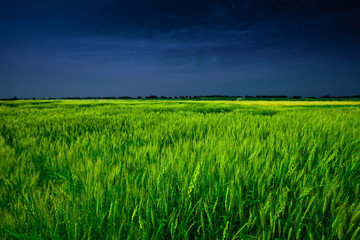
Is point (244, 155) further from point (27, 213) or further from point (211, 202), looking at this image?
point (27, 213)

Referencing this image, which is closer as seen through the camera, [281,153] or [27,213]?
[27,213]

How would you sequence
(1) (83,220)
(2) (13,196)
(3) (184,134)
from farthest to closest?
(3) (184,134) → (2) (13,196) → (1) (83,220)

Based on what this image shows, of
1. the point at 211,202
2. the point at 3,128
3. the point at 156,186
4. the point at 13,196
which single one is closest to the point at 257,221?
the point at 211,202

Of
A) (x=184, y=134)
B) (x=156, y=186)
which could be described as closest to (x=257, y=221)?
(x=156, y=186)

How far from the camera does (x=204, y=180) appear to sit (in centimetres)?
108

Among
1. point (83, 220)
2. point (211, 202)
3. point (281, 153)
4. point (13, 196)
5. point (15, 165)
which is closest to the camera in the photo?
point (83, 220)

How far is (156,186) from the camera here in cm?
103

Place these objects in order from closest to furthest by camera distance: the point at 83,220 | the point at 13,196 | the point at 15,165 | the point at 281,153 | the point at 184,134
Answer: the point at 83,220
the point at 13,196
the point at 15,165
the point at 281,153
the point at 184,134

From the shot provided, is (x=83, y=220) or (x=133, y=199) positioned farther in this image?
(x=133, y=199)

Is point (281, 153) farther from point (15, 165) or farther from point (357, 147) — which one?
point (15, 165)

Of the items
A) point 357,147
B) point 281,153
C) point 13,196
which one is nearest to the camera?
point 13,196

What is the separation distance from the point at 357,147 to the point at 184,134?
7.12 ft

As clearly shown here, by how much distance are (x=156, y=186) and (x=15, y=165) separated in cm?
135

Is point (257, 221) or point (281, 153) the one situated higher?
point (281, 153)
